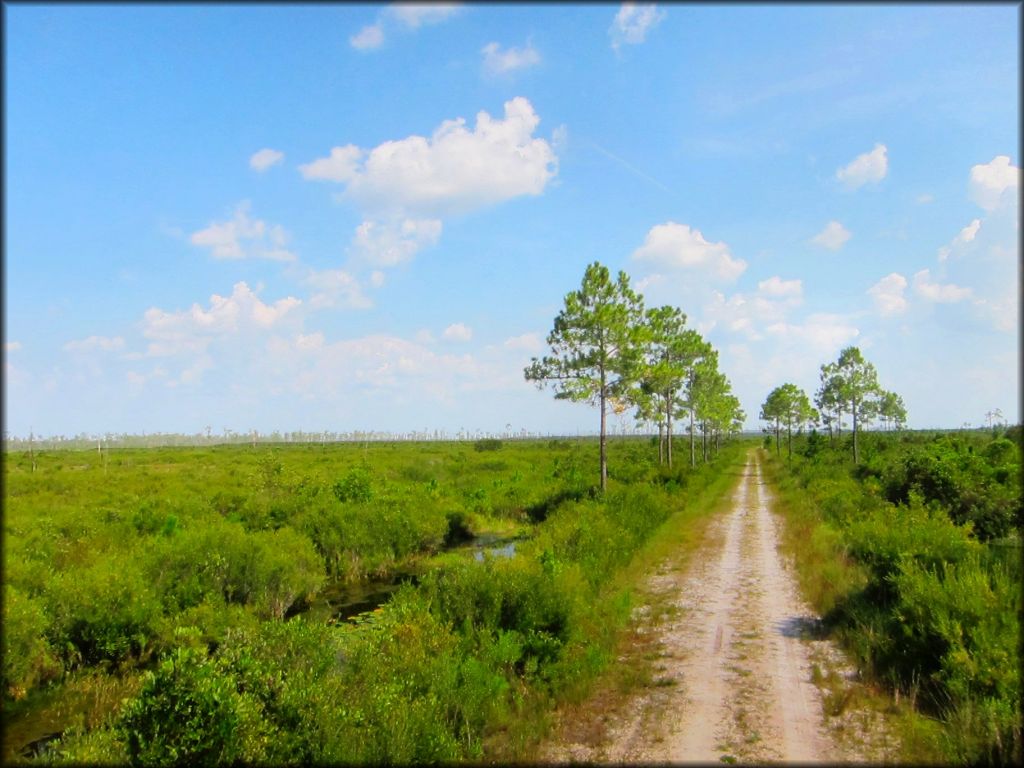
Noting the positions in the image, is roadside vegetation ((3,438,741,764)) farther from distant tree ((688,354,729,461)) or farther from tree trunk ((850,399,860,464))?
tree trunk ((850,399,860,464))

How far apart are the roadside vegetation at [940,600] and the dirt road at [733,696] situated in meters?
0.59

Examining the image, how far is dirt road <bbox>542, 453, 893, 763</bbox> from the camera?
22.0ft

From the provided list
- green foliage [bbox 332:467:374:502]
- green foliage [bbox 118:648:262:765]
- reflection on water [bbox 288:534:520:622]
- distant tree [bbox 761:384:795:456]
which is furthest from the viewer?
distant tree [bbox 761:384:795:456]

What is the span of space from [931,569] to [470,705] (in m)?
8.06

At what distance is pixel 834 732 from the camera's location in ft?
22.8

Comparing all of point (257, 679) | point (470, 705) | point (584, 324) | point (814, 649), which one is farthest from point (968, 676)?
point (584, 324)

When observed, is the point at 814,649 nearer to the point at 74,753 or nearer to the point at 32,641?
the point at 74,753

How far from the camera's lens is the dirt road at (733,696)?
264 inches

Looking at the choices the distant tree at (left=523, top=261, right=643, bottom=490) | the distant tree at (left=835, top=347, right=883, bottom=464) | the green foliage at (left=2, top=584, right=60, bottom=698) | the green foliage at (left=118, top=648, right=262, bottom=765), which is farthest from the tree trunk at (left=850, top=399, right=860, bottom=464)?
the green foliage at (left=2, top=584, right=60, bottom=698)

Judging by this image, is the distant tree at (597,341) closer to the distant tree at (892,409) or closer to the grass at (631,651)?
the grass at (631,651)

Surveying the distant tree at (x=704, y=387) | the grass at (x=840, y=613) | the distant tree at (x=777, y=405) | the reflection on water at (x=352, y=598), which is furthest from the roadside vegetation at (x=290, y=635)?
the distant tree at (x=777, y=405)

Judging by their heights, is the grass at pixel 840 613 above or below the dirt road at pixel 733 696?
above

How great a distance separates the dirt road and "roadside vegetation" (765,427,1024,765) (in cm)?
59

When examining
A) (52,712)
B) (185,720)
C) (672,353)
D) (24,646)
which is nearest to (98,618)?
(24,646)
